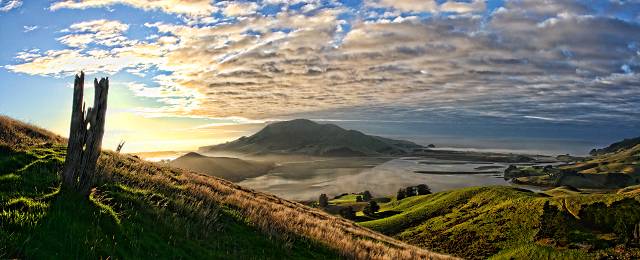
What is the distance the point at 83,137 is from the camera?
39.5 ft

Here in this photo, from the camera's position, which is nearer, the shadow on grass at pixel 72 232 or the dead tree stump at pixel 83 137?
the shadow on grass at pixel 72 232

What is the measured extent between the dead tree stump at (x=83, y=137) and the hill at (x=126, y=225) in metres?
0.52

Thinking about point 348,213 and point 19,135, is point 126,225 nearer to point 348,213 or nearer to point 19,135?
point 19,135

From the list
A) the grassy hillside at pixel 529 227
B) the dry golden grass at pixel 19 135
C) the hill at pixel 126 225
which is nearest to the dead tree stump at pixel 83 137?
the hill at pixel 126 225

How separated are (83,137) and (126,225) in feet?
10.8

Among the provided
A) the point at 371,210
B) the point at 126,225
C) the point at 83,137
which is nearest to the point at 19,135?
the point at 83,137

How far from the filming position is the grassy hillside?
56.0 m

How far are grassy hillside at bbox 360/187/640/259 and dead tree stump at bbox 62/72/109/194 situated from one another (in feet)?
197

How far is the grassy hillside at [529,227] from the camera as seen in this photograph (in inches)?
2203

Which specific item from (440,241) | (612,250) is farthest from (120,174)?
(440,241)

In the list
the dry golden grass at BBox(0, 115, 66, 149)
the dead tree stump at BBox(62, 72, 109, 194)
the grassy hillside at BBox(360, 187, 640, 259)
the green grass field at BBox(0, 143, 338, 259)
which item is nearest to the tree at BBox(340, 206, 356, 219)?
the grassy hillside at BBox(360, 187, 640, 259)

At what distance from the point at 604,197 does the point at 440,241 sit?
28.6m

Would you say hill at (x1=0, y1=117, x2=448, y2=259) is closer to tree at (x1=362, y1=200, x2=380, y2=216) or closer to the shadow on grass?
the shadow on grass

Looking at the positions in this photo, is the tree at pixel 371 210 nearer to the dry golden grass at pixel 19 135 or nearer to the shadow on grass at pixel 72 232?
the dry golden grass at pixel 19 135
